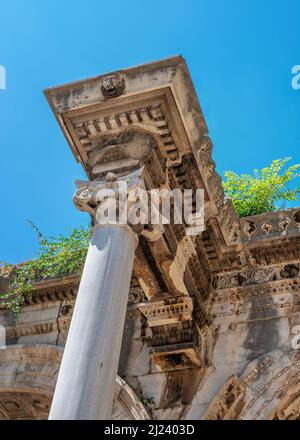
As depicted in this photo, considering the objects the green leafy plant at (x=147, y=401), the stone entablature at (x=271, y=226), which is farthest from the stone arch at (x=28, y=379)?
the stone entablature at (x=271, y=226)

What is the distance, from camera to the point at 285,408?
710cm

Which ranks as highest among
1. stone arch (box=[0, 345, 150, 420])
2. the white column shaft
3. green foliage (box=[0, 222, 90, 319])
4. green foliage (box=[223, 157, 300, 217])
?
green foliage (box=[223, 157, 300, 217])

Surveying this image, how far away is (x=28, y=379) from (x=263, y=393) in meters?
3.10

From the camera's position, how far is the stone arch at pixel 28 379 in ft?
27.8

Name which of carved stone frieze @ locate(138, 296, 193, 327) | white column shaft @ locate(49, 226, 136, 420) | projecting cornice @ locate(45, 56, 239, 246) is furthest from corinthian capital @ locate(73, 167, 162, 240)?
carved stone frieze @ locate(138, 296, 193, 327)

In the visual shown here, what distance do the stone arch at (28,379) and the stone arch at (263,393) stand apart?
2242 millimetres

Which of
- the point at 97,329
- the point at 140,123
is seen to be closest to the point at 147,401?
the point at 97,329

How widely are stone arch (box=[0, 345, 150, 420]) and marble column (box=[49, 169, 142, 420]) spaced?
118 inches

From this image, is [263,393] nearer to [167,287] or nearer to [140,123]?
[167,287]

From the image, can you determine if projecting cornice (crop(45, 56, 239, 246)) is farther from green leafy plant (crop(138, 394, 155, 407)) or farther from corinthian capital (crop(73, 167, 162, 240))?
green leafy plant (crop(138, 394, 155, 407))

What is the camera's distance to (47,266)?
894 centimetres

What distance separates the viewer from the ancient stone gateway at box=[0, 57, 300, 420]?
5996 mm

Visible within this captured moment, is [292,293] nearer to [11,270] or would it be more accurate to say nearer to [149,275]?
[149,275]
